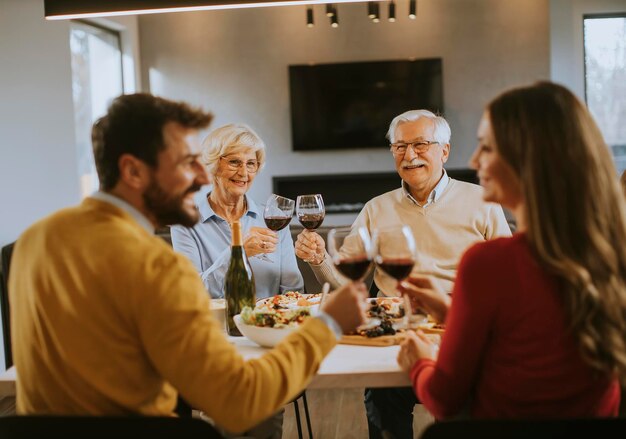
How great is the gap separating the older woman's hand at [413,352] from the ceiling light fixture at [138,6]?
1235 millimetres

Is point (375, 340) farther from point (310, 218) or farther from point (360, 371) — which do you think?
point (310, 218)

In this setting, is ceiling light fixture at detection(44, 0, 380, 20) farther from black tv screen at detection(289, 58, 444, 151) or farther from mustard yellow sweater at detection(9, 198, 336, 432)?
black tv screen at detection(289, 58, 444, 151)

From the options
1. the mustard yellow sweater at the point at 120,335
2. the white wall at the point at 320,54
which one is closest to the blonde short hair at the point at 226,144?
the mustard yellow sweater at the point at 120,335

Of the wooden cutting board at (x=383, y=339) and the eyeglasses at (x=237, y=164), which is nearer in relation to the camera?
→ the wooden cutting board at (x=383, y=339)

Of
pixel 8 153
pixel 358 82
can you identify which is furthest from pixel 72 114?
pixel 358 82

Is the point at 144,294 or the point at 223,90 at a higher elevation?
the point at 223,90

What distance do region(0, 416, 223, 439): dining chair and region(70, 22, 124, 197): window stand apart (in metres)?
5.05

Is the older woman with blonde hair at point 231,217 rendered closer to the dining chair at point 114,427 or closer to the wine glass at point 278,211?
the wine glass at point 278,211

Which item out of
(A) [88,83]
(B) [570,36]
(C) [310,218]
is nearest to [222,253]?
(C) [310,218]

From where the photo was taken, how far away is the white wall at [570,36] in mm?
7359

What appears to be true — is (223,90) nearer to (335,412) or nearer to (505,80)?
(505,80)

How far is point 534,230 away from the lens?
51.3 inches

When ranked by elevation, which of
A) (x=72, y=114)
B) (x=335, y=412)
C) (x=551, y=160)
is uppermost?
(x=72, y=114)

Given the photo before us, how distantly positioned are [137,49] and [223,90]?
997mm
